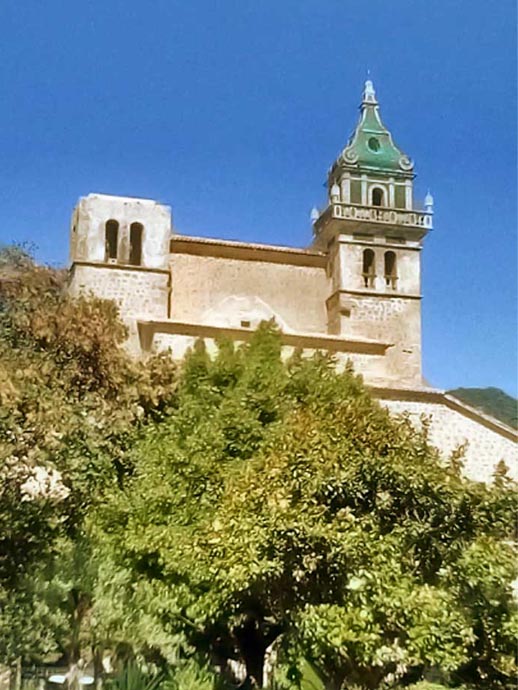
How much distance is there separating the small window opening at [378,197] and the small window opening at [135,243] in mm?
7071

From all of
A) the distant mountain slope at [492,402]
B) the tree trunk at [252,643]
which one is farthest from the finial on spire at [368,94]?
the tree trunk at [252,643]

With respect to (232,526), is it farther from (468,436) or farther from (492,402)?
(492,402)

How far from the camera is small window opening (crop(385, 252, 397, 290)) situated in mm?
25516

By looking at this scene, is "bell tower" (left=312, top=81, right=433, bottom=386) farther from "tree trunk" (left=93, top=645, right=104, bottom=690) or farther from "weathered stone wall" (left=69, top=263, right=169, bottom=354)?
"tree trunk" (left=93, top=645, right=104, bottom=690)

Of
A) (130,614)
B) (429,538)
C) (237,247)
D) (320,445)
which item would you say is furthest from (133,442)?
(237,247)

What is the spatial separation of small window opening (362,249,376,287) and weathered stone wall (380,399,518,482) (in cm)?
502

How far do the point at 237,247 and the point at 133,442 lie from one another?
1324 centimetres

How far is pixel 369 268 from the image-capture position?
25766 millimetres

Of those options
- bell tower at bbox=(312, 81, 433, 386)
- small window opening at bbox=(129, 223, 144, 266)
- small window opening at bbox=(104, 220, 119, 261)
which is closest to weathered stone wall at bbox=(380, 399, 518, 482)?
bell tower at bbox=(312, 81, 433, 386)

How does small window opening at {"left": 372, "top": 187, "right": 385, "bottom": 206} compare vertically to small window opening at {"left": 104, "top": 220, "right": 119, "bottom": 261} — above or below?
above

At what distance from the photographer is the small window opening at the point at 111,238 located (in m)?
23.9

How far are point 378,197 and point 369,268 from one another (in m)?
2.22

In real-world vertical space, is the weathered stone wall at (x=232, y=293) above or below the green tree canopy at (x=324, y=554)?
above

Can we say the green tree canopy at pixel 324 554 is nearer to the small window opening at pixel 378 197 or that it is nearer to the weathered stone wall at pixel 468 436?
the weathered stone wall at pixel 468 436
